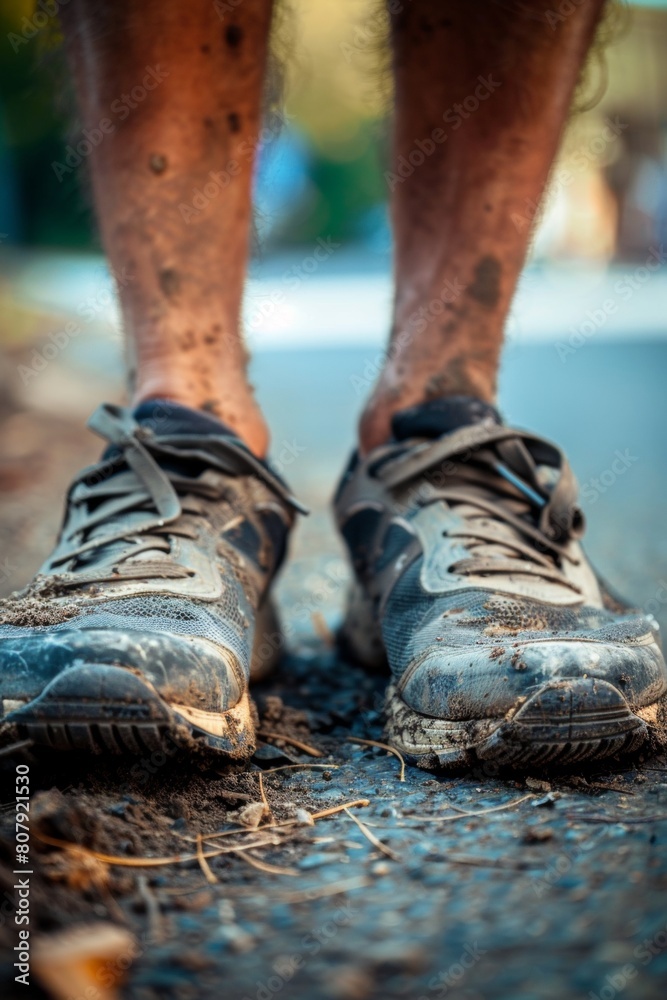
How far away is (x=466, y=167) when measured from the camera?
1.80m

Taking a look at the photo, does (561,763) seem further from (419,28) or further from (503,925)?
(419,28)

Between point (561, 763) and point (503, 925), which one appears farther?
point (561, 763)

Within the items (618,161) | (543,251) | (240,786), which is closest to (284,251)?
(543,251)

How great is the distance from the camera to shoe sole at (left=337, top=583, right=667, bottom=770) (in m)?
1.18

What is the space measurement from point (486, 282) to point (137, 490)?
2.44 ft

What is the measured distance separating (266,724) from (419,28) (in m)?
1.23

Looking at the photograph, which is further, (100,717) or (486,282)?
(486,282)

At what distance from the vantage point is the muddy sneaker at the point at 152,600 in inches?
43.4

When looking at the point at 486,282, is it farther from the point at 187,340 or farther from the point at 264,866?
the point at 264,866

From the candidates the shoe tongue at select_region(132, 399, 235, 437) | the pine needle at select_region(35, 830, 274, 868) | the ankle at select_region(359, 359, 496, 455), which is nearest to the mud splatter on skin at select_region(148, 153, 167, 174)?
the shoe tongue at select_region(132, 399, 235, 437)

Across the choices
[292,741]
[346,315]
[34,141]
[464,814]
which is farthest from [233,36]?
[34,141]

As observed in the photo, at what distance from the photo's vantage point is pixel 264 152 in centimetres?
213

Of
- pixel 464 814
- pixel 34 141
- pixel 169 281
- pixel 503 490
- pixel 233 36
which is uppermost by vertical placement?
pixel 34 141

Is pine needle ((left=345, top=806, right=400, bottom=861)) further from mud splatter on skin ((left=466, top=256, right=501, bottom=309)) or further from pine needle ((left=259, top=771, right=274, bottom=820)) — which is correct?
mud splatter on skin ((left=466, top=256, right=501, bottom=309))
